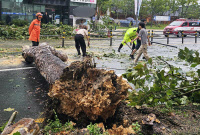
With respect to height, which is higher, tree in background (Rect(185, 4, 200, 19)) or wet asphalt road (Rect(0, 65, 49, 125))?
tree in background (Rect(185, 4, 200, 19))

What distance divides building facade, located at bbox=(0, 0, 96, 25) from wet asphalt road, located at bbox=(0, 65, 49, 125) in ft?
59.0

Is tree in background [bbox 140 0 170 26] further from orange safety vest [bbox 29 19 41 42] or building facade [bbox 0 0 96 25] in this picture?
orange safety vest [bbox 29 19 41 42]

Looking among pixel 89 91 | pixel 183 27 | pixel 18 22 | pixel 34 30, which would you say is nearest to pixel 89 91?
pixel 89 91

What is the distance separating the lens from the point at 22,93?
559 cm

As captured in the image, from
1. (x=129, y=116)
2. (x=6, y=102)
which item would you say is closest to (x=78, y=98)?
(x=129, y=116)

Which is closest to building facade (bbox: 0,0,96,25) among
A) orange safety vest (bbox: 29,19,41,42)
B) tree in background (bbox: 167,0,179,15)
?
orange safety vest (bbox: 29,19,41,42)

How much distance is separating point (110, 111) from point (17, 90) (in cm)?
307

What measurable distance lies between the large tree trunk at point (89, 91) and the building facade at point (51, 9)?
72.1 feet

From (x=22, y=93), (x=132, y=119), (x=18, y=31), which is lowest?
(x=22, y=93)

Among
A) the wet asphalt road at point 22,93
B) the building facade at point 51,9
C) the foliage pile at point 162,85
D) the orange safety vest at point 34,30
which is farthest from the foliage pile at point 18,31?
the foliage pile at point 162,85

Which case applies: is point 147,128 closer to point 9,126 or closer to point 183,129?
point 183,129

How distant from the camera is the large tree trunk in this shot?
11.0 feet

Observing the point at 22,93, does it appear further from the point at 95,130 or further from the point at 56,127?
the point at 95,130

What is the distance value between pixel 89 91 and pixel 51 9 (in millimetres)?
25678
